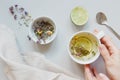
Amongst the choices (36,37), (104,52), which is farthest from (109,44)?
(36,37)

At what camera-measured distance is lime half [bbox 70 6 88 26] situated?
1.10 m

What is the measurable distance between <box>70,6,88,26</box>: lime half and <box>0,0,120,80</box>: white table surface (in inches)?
0.7

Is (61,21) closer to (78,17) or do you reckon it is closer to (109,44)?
(78,17)

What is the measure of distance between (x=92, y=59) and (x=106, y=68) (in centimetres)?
6

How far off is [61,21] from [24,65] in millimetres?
215

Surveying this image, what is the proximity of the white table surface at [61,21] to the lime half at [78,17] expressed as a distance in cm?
2

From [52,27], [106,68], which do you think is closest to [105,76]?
[106,68]

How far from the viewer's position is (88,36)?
43.4 inches

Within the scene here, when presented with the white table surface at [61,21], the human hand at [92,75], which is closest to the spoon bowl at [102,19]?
the white table surface at [61,21]

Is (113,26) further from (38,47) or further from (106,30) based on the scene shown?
(38,47)

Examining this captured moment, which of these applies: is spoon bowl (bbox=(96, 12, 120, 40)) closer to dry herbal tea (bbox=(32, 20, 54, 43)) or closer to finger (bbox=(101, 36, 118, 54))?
finger (bbox=(101, 36, 118, 54))

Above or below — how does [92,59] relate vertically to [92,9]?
below

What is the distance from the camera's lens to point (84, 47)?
112 cm

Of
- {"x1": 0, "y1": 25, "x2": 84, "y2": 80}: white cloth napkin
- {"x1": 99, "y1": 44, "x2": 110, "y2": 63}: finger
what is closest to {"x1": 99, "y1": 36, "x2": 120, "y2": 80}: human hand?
{"x1": 99, "y1": 44, "x2": 110, "y2": 63}: finger
